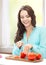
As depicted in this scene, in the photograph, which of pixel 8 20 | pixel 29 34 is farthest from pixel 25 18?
pixel 8 20

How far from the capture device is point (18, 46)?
1983mm

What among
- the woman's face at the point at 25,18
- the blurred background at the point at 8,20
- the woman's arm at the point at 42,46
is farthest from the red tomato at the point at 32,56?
the blurred background at the point at 8,20

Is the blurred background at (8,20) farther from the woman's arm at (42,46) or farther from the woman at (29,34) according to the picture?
the woman's arm at (42,46)

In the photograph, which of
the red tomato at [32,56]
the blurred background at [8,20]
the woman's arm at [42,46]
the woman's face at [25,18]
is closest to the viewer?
the red tomato at [32,56]

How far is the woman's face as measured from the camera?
2219 mm

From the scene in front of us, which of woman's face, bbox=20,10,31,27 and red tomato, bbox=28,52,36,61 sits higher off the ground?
woman's face, bbox=20,10,31,27

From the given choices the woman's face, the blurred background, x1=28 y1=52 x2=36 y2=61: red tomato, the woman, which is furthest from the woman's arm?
the blurred background

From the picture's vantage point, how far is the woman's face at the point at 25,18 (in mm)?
2219

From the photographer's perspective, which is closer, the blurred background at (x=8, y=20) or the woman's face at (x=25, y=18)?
the woman's face at (x=25, y=18)

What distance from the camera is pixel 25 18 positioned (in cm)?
222

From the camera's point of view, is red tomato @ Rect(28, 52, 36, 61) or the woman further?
the woman

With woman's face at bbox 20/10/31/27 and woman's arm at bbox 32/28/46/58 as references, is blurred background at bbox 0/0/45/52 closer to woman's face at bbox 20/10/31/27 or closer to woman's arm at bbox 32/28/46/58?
woman's face at bbox 20/10/31/27

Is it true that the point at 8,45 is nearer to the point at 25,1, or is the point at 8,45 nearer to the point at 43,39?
Answer: the point at 25,1

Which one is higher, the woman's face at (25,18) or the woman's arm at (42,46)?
the woman's face at (25,18)
